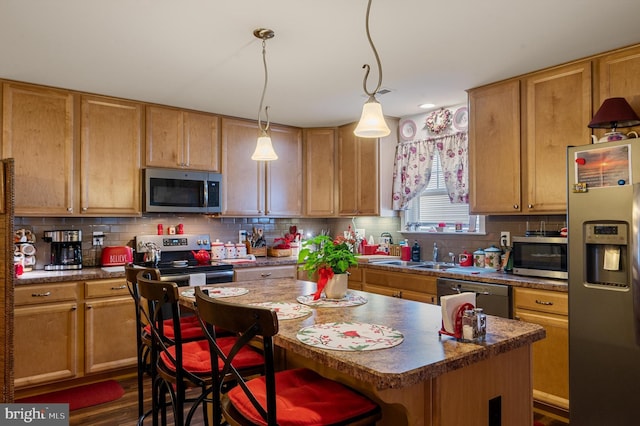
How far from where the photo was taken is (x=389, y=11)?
230 centimetres

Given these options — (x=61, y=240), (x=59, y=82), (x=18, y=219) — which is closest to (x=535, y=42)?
(x=59, y=82)

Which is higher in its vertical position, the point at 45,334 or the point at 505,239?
the point at 505,239

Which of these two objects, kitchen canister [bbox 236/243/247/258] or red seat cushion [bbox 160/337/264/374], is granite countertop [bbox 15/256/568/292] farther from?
red seat cushion [bbox 160/337/264/374]

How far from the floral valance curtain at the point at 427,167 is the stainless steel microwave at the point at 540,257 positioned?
902 millimetres

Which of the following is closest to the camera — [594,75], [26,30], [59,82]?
[26,30]

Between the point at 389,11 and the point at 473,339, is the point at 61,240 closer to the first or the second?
the point at 389,11

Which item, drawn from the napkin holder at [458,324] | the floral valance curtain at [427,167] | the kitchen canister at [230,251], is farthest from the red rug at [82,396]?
the floral valance curtain at [427,167]

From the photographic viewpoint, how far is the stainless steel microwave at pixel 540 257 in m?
2.95

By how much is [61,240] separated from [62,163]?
630mm

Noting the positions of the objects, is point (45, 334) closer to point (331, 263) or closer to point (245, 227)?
point (245, 227)

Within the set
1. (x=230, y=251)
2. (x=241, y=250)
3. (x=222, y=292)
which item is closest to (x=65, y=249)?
(x=230, y=251)

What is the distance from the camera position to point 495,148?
3.43m

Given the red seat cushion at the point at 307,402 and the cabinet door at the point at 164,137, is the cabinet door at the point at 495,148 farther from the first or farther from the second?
the cabinet door at the point at 164,137

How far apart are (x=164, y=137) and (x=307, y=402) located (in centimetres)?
328
